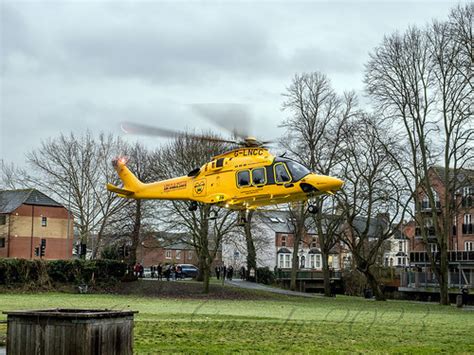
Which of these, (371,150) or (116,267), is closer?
(371,150)

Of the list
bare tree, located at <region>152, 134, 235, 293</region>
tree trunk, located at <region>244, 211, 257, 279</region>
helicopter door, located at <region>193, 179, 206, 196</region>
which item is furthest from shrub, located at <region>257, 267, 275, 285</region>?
helicopter door, located at <region>193, 179, 206, 196</region>

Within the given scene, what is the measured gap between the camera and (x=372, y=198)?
193 ft

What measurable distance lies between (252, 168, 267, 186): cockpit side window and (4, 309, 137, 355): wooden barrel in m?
16.2

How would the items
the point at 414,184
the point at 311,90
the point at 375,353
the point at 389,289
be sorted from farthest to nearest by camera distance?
the point at 389,289 < the point at 311,90 < the point at 414,184 < the point at 375,353

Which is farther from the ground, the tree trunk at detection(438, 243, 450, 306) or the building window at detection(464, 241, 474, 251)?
the building window at detection(464, 241, 474, 251)

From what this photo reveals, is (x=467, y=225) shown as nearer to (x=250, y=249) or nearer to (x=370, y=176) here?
(x=250, y=249)

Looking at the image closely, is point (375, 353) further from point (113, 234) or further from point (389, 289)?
point (389, 289)

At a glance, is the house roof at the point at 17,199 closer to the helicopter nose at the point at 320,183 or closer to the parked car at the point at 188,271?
the parked car at the point at 188,271

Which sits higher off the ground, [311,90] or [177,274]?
[311,90]

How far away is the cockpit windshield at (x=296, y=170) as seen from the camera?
2983 centimetres

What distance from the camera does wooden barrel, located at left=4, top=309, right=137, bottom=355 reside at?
44.2 ft

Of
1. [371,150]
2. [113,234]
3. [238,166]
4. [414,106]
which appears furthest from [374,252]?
[238,166]

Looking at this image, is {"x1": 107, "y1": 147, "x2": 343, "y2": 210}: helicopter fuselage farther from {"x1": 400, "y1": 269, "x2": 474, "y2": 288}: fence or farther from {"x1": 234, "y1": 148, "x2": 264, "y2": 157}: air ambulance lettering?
{"x1": 400, "y1": 269, "x2": 474, "y2": 288}: fence

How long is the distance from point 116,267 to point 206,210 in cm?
1383
